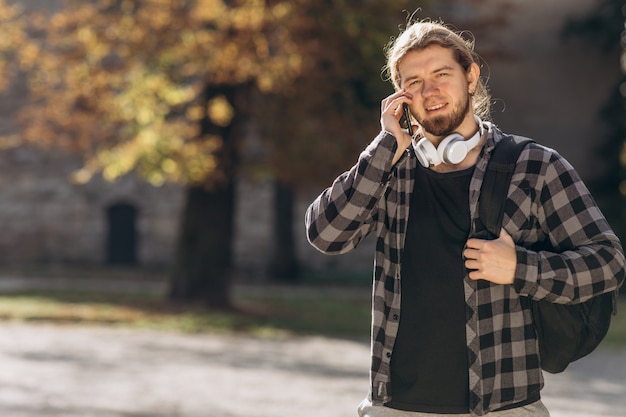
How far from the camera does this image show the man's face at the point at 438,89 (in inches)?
114

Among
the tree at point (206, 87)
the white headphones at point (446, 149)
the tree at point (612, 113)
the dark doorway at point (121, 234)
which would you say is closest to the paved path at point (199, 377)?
the tree at point (206, 87)

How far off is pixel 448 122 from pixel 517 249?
415 mm

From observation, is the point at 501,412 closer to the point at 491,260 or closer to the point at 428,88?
the point at 491,260

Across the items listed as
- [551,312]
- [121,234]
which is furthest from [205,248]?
[551,312]

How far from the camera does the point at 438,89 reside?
2.88m

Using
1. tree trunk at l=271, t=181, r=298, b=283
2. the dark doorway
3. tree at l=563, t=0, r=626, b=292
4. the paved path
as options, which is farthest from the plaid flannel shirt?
the dark doorway

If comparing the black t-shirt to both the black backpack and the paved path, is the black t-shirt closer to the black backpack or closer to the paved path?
the black backpack

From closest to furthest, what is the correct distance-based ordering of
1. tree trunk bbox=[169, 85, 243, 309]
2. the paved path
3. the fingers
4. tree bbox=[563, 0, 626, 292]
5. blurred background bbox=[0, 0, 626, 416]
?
1. the fingers
2. the paved path
3. blurred background bbox=[0, 0, 626, 416]
4. tree trunk bbox=[169, 85, 243, 309]
5. tree bbox=[563, 0, 626, 292]

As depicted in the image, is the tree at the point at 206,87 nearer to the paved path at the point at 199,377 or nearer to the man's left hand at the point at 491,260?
the paved path at the point at 199,377

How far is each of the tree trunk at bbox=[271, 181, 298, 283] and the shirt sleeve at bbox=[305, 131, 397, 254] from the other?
2137 centimetres

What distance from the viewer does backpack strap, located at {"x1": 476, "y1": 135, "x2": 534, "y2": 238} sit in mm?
2807

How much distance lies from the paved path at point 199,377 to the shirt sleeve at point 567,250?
5283 mm

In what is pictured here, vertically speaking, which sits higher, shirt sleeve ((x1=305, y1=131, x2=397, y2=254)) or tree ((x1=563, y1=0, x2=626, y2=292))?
tree ((x1=563, y1=0, x2=626, y2=292))

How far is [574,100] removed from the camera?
21.1 metres
